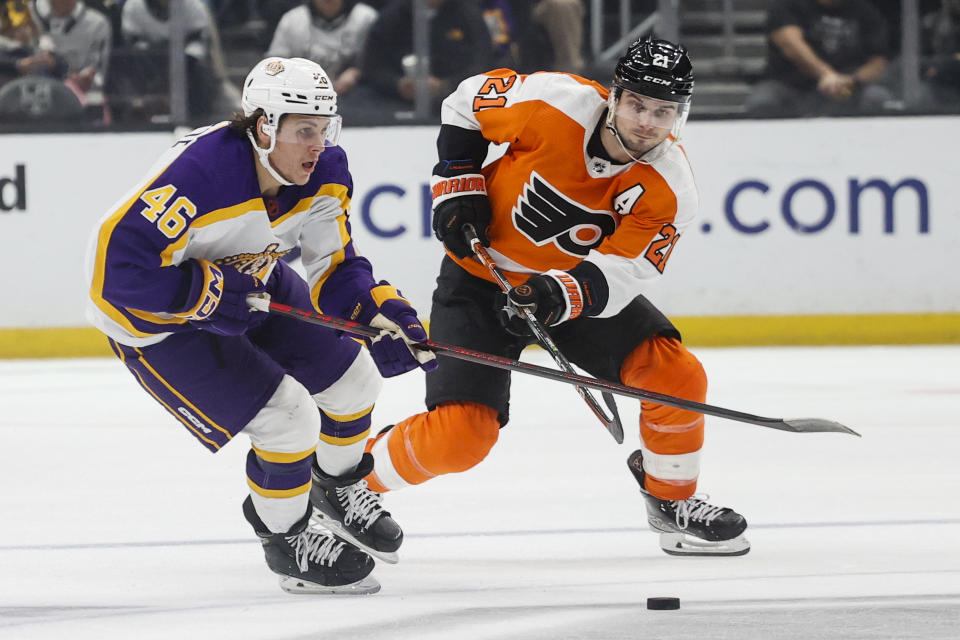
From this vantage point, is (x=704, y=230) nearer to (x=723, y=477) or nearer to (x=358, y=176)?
(x=358, y=176)

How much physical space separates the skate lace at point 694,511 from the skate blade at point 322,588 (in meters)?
0.69

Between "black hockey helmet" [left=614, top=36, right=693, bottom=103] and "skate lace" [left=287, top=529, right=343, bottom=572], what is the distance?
41.3 inches

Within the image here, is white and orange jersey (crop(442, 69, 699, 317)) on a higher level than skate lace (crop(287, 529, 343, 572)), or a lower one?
higher

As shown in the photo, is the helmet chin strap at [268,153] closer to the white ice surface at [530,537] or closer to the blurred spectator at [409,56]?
the white ice surface at [530,537]

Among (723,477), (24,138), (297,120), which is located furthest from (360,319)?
(24,138)

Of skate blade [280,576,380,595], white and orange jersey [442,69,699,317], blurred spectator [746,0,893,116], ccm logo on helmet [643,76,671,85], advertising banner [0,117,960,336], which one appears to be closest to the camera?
skate blade [280,576,380,595]

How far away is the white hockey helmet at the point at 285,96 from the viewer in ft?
8.52

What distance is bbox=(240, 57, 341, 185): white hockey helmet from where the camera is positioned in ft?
8.52

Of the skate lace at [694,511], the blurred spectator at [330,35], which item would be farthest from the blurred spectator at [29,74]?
the skate lace at [694,511]

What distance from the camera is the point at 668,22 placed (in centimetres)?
607

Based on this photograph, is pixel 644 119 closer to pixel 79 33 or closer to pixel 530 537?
pixel 530 537

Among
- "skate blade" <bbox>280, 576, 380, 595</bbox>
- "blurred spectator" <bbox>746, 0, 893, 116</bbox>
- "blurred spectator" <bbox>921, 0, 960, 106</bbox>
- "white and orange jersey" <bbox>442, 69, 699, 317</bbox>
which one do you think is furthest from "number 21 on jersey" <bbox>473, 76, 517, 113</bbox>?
"blurred spectator" <bbox>921, 0, 960, 106</bbox>

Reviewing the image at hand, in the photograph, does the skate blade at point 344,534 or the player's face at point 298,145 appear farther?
the skate blade at point 344,534

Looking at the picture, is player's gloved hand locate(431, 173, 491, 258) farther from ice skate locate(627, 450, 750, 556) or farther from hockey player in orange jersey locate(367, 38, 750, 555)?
ice skate locate(627, 450, 750, 556)
